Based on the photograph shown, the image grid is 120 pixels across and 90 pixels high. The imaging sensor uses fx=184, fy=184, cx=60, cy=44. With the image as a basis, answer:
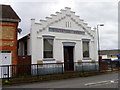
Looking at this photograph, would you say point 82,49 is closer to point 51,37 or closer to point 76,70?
point 76,70

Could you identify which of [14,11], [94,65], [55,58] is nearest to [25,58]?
[55,58]

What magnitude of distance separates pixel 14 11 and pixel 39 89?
9748mm

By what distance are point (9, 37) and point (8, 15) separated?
2.01 meters

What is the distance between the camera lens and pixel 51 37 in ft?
59.5

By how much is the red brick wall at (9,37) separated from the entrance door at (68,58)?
5.50 m

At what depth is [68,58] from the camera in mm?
19938

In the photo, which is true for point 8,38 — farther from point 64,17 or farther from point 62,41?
point 64,17

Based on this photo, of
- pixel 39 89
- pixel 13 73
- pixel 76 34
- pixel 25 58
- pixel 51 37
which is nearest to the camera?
pixel 39 89

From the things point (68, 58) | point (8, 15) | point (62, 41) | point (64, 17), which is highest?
point (64, 17)

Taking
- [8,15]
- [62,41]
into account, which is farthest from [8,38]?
[62,41]

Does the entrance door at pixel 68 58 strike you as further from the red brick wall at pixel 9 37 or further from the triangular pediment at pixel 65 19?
the red brick wall at pixel 9 37

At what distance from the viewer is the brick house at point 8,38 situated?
51.1 feet

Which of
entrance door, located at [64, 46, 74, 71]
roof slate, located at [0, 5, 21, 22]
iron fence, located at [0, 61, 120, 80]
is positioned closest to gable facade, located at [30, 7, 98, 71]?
entrance door, located at [64, 46, 74, 71]

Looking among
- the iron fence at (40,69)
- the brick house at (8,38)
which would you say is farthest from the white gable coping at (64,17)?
the iron fence at (40,69)
